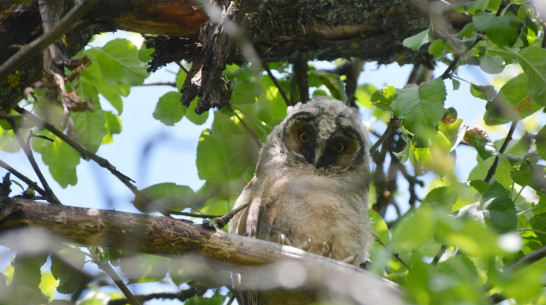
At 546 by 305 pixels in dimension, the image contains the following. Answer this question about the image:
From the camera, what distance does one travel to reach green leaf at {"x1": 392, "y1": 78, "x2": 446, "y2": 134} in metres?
2.25

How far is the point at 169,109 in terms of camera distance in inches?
141

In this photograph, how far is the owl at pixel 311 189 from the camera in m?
3.13

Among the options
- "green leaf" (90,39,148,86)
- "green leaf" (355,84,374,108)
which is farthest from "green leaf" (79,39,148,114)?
"green leaf" (355,84,374,108)

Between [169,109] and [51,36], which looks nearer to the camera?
[51,36]

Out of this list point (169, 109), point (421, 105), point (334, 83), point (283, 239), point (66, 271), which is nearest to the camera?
point (421, 105)

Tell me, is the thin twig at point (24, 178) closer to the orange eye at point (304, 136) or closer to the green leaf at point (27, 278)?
the green leaf at point (27, 278)

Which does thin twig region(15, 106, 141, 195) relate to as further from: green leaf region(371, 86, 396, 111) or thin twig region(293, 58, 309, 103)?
thin twig region(293, 58, 309, 103)

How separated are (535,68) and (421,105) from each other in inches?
17.3

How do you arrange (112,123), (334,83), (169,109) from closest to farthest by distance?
(169,109) → (112,123) → (334,83)

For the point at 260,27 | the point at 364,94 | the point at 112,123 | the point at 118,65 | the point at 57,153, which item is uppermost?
the point at 364,94

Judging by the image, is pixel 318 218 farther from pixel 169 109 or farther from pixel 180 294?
pixel 169 109

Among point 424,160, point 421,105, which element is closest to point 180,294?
point 424,160

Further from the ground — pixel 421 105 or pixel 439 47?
pixel 439 47

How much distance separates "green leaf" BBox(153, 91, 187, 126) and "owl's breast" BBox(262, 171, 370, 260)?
2.35 ft
